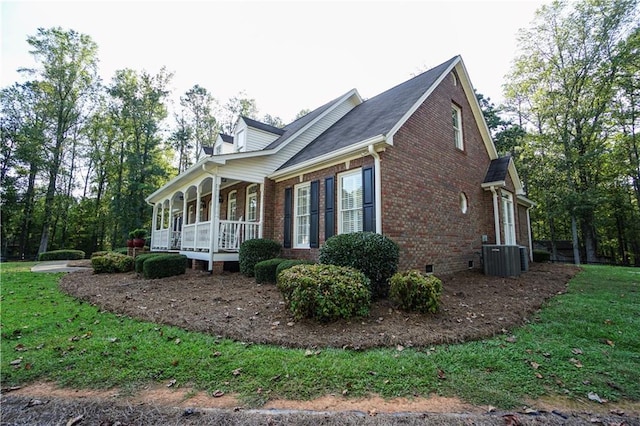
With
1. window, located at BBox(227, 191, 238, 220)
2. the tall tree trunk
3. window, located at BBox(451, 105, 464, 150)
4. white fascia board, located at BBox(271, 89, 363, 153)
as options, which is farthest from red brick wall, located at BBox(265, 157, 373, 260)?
the tall tree trunk

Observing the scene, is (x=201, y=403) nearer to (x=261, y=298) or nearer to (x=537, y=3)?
(x=261, y=298)

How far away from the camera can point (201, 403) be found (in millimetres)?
2572

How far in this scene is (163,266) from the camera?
9367mm

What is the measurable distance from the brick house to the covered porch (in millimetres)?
49

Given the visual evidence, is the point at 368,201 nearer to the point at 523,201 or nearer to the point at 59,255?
the point at 523,201

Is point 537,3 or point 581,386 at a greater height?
point 537,3

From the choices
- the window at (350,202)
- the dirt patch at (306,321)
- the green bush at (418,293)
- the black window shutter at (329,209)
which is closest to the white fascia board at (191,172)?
the black window shutter at (329,209)

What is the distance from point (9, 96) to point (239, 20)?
26595mm

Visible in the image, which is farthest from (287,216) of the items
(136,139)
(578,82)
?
(136,139)

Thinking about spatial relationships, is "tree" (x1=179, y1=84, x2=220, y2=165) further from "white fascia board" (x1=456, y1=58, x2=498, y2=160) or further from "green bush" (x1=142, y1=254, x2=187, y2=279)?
"white fascia board" (x1=456, y1=58, x2=498, y2=160)

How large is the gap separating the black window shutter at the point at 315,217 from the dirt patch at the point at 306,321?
Answer: 7.05 ft

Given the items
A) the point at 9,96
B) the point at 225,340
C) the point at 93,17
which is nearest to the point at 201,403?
the point at 225,340

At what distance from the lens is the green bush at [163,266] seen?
9.22 metres

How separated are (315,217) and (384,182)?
267cm
